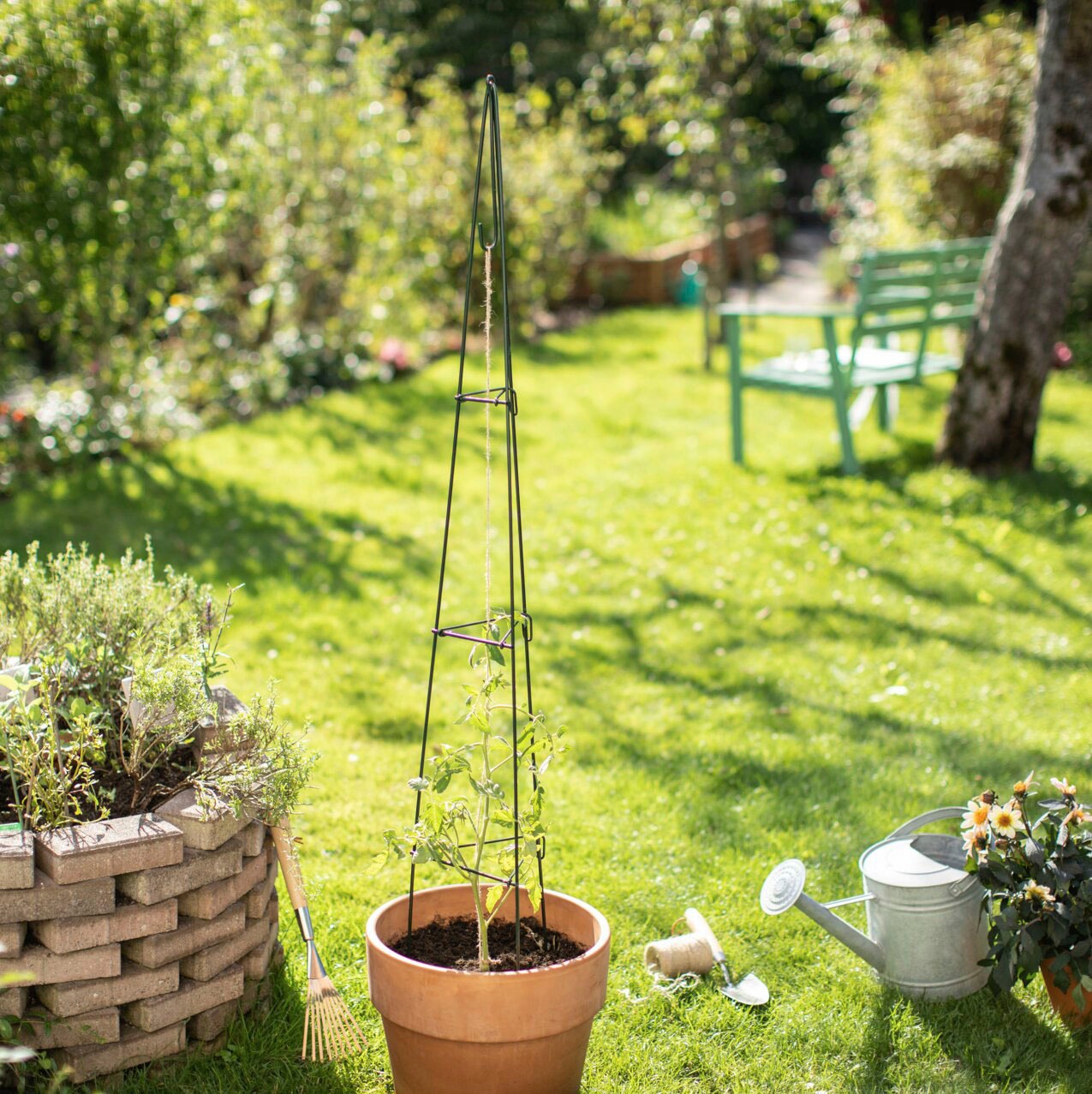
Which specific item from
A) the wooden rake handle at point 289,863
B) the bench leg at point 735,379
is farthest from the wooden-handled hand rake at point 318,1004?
the bench leg at point 735,379

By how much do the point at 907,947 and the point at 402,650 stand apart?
2.52 m

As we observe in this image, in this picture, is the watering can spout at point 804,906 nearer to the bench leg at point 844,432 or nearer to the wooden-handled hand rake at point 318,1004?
the wooden-handled hand rake at point 318,1004

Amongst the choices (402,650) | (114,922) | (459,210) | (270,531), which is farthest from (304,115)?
(114,922)

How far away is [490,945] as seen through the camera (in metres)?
2.43

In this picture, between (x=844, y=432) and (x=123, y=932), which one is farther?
(x=844, y=432)

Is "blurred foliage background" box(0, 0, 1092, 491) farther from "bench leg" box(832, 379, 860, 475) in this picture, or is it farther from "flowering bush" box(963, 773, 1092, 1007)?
"flowering bush" box(963, 773, 1092, 1007)

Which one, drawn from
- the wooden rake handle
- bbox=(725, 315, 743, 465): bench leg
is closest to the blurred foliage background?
bbox=(725, 315, 743, 465): bench leg

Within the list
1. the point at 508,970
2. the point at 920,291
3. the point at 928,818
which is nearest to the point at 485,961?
the point at 508,970

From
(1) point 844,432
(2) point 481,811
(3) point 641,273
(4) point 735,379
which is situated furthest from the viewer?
(3) point 641,273

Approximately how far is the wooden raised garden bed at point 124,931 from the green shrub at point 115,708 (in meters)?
0.10

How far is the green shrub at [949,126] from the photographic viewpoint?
9.74 meters

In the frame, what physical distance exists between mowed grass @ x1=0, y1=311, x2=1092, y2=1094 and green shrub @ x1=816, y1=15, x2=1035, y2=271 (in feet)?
7.84

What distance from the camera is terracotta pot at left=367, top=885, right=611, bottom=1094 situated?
83.1 inches

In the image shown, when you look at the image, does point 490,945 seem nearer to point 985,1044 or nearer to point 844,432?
point 985,1044
